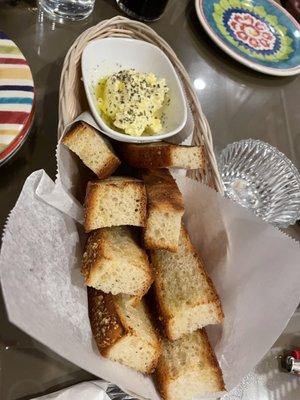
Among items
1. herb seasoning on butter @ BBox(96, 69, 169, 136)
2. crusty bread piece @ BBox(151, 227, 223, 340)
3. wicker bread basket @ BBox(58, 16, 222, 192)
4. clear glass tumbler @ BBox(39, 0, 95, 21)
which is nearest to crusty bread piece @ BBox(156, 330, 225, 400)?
crusty bread piece @ BBox(151, 227, 223, 340)

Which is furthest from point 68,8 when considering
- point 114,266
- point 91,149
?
point 114,266

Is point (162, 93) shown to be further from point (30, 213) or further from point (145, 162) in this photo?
point (30, 213)

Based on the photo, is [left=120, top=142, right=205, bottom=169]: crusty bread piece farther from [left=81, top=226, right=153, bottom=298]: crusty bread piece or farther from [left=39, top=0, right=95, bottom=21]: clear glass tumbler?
[left=39, top=0, right=95, bottom=21]: clear glass tumbler

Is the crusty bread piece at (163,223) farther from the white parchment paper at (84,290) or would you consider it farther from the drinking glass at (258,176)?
the drinking glass at (258,176)

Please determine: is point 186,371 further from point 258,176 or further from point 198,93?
point 198,93

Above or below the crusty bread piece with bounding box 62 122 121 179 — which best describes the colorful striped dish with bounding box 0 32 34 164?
below

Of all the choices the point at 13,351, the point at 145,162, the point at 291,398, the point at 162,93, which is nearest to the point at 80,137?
the point at 145,162
